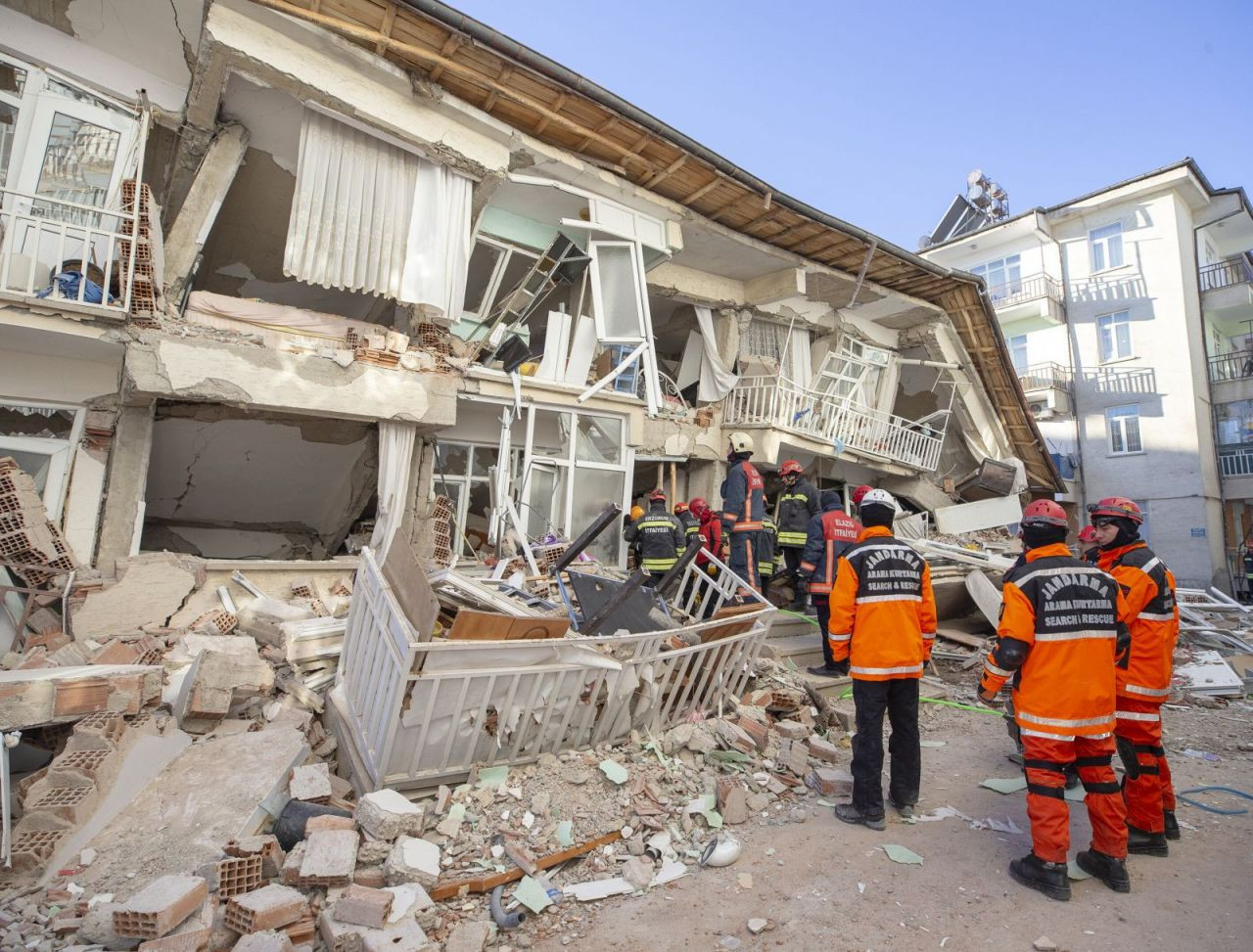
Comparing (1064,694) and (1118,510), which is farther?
(1118,510)

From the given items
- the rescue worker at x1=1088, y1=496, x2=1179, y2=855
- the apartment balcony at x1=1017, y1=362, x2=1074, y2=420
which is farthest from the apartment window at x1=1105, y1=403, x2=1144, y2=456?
the rescue worker at x1=1088, y1=496, x2=1179, y2=855

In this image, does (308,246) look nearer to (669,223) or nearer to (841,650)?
(669,223)

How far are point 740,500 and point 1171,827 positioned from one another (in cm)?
464

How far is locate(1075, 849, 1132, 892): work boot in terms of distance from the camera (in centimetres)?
295

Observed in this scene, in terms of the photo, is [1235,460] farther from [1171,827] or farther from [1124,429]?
[1171,827]

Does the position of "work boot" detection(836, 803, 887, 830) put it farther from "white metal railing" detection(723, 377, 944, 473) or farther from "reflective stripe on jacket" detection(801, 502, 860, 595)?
"white metal railing" detection(723, 377, 944, 473)

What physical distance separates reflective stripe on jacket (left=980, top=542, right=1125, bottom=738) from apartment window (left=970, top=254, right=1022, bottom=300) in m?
24.8

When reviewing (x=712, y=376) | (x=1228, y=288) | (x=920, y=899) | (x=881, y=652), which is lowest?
(x=920, y=899)

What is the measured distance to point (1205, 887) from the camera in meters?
3.01

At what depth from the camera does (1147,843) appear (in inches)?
131

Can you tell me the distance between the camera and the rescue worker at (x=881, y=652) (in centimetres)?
358

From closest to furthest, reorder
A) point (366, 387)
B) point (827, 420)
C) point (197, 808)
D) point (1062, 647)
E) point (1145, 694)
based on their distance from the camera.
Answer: point (1062, 647), point (197, 808), point (1145, 694), point (366, 387), point (827, 420)

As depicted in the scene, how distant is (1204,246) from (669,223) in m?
24.7

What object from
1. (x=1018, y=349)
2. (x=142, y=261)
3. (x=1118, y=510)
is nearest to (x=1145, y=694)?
(x=1118, y=510)
